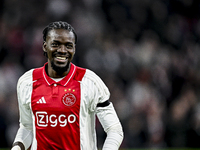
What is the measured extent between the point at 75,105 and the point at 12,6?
666 cm

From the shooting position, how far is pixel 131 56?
8.44 meters

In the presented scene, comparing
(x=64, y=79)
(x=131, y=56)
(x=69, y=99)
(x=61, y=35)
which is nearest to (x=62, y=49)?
(x=61, y=35)

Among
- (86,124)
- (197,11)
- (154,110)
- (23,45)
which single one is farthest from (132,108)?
(86,124)

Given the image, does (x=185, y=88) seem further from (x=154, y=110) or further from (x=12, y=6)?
(x=12, y=6)

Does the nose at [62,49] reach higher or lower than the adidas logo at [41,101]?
higher

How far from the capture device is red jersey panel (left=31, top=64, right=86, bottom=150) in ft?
9.77

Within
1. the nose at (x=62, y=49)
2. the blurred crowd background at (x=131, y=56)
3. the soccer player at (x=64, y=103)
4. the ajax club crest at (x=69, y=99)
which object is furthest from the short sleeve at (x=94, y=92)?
the blurred crowd background at (x=131, y=56)

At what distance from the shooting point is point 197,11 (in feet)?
32.2

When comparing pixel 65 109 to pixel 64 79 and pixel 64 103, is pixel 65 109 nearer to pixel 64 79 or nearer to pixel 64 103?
pixel 64 103

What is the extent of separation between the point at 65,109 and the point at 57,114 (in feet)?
0.24

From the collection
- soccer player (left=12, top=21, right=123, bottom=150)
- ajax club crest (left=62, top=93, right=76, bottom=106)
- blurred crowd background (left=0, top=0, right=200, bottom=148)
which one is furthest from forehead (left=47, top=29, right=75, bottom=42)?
blurred crowd background (left=0, top=0, right=200, bottom=148)

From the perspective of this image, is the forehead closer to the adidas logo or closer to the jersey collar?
the jersey collar

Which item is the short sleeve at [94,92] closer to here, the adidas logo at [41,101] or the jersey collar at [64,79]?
the jersey collar at [64,79]

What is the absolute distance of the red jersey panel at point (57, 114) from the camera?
2979 millimetres
